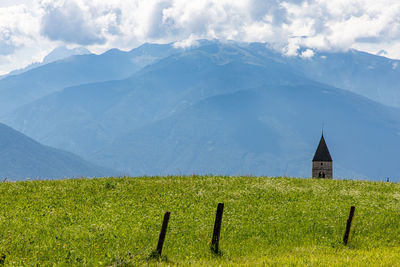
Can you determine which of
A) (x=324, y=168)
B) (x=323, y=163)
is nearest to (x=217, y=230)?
(x=323, y=163)

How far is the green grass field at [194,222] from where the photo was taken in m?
16.8

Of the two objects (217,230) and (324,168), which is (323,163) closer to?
(324,168)

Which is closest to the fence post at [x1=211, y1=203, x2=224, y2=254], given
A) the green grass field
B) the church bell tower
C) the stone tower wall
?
the green grass field

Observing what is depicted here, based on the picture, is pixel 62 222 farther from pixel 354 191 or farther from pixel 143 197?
pixel 354 191

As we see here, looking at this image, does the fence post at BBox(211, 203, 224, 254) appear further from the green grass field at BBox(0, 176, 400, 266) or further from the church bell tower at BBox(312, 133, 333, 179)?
the church bell tower at BBox(312, 133, 333, 179)

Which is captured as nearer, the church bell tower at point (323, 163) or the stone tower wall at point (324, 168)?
the church bell tower at point (323, 163)

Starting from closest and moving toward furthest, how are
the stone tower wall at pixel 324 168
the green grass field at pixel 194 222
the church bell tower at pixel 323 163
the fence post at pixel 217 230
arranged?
the green grass field at pixel 194 222 < the fence post at pixel 217 230 < the church bell tower at pixel 323 163 < the stone tower wall at pixel 324 168

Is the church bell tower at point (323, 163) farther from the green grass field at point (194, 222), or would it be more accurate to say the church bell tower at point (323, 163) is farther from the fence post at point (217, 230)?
the fence post at point (217, 230)

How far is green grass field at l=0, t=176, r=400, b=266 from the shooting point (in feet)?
55.1

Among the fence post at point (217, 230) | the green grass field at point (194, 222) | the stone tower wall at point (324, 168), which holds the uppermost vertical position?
the fence post at point (217, 230)

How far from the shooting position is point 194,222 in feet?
72.7

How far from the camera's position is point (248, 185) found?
103ft

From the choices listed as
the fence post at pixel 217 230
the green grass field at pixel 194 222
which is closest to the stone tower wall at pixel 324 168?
the green grass field at pixel 194 222

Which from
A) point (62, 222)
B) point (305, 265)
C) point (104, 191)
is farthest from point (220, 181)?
point (305, 265)
